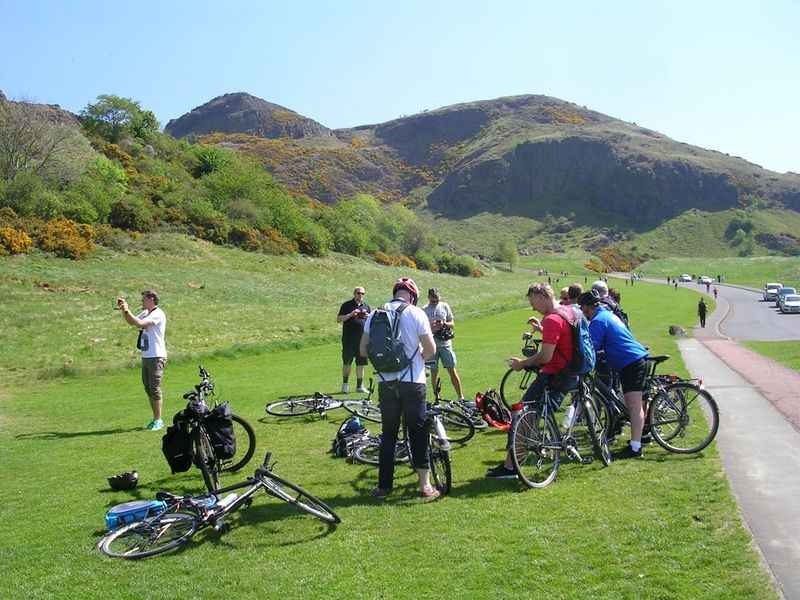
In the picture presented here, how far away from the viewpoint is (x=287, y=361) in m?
20.9

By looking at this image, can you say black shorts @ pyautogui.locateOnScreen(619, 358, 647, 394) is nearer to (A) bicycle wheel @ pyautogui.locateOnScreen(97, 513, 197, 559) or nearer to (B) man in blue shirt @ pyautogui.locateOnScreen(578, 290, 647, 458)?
(B) man in blue shirt @ pyautogui.locateOnScreen(578, 290, 647, 458)

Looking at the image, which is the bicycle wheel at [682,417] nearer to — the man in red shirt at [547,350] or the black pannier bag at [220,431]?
the man in red shirt at [547,350]

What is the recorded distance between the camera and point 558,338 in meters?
6.90

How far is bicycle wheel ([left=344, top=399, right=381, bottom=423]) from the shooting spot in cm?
1029

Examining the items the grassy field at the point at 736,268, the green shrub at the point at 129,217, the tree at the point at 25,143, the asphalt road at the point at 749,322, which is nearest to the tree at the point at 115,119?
the tree at the point at 25,143

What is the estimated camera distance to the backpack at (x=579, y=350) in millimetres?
7004

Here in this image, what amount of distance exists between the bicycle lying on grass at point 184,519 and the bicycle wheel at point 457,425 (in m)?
3.32

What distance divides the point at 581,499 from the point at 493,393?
3456mm

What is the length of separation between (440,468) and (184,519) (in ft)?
8.47

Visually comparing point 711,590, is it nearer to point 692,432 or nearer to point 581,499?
point 581,499

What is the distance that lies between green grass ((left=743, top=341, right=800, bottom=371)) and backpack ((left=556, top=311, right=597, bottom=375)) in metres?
12.6

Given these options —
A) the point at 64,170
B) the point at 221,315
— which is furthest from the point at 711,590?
the point at 64,170

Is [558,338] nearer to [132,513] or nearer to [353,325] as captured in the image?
[132,513]

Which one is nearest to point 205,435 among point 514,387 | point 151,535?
point 151,535
